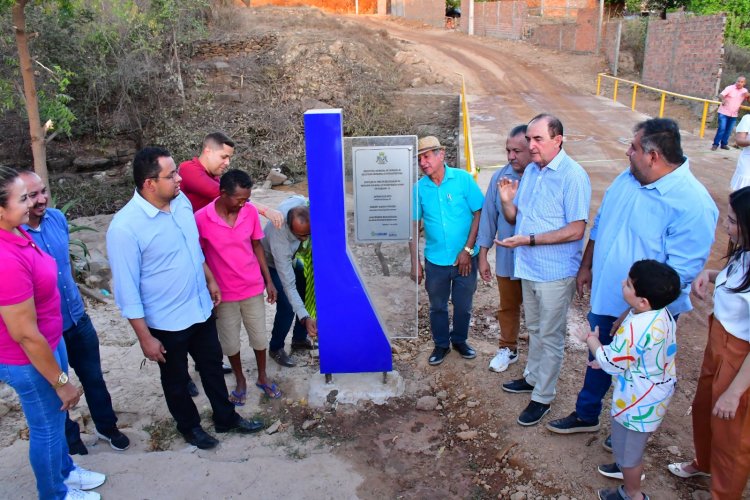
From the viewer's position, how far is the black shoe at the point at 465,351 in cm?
440

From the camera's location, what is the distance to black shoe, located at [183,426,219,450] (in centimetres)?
352

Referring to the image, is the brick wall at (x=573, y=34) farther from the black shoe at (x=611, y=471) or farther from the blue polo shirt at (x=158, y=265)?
the blue polo shirt at (x=158, y=265)

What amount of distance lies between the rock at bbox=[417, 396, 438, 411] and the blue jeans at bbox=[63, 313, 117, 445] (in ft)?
6.70

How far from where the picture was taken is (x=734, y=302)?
2.48 metres

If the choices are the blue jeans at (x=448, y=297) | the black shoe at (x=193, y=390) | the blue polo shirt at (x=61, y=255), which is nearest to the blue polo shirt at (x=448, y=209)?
the blue jeans at (x=448, y=297)

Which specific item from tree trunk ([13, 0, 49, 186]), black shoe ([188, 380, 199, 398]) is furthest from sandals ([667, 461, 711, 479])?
tree trunk ([13, 0, 49, 186])

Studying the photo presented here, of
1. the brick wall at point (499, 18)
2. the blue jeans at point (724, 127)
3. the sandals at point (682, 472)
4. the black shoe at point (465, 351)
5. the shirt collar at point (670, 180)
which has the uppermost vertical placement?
the brick wall at point (499, 18)

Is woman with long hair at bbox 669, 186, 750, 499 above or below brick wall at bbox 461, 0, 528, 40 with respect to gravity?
below

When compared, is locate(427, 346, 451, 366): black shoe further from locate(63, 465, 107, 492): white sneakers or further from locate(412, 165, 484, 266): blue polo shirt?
locate(63, 465, 107, 492): white sneakers

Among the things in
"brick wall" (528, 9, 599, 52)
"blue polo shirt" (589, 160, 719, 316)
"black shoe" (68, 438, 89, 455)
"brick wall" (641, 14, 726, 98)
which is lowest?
"black shoe" (68, 438, 89, 455)

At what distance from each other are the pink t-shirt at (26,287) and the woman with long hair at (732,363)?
3.12m

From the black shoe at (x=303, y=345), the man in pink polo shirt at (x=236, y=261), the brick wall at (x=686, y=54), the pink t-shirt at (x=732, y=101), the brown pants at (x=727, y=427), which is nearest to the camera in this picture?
the brown pants at (x=727, y=427)

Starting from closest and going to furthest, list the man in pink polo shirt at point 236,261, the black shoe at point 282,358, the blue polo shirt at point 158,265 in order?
the blue polo shirt at point 158,265, the man in pink polo shirt at point 236,261, the black shoe at point 282,358

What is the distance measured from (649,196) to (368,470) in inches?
88.3
